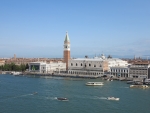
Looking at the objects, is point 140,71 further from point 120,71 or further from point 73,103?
point 73,103

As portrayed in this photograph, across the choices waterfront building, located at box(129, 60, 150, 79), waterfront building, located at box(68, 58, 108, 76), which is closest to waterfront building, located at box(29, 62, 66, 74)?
waterfront building, located at box(68, 58, 108, 76)

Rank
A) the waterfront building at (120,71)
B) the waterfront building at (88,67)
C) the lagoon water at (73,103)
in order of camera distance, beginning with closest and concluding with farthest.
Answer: the lagoon water at (73,103), the waterfront building at (120,71), the waterfront building at (88,67)

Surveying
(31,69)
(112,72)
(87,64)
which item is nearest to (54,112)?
(112,72)

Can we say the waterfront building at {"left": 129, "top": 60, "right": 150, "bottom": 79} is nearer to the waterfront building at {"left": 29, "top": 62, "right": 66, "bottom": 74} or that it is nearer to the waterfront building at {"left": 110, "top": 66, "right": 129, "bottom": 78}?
the waterfront building at {"left": 110, "top": 66, "right": 129, "bottom": 78}

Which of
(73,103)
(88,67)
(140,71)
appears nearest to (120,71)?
(140,71)

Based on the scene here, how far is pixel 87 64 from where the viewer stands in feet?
75.7

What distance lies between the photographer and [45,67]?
24031mm

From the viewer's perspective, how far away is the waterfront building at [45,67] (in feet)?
79.1

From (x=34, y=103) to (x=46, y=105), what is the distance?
0.60 m

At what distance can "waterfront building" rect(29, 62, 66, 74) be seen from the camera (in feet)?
79.1

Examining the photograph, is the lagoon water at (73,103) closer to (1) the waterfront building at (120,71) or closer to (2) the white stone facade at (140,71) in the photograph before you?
(2) the white stone facade at (140,71)

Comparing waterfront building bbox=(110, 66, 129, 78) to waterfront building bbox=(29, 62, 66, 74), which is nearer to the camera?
waterfront building bbox=(110, 66, 129, 78)

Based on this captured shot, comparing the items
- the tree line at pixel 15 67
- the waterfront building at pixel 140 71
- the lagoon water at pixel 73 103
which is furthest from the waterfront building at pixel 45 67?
the lagoon water at pixel 73 103

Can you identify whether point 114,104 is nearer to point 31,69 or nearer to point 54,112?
point 54,112
